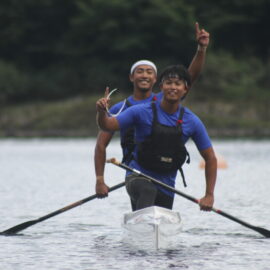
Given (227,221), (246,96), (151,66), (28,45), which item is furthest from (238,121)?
(151,66)

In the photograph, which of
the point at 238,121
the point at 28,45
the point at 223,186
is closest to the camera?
the point at 223,186

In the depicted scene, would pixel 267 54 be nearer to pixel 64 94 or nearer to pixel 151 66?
pixel 64 94

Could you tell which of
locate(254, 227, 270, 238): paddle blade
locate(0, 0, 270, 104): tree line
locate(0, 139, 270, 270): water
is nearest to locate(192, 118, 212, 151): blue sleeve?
locate(0, 139, 270, 270): water

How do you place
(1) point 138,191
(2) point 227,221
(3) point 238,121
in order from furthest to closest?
1. (3) point 238,121
2. (2) point 227,221
3. (1) point 138,191

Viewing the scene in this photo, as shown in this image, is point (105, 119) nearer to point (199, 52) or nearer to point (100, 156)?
point (100, 156)

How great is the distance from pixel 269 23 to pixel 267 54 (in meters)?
2.62

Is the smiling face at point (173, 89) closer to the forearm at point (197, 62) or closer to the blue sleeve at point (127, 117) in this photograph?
the blue sleeve at point (127, 117)

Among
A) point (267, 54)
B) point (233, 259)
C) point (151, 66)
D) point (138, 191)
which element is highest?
point (267, 54)

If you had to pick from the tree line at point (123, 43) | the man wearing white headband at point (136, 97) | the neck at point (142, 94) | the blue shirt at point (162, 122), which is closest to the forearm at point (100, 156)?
the man wearing white headband at point (136, 97)

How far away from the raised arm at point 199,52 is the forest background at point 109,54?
5535 centimetres

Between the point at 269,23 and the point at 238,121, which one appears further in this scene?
the point at 269,23

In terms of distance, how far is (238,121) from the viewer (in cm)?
6731

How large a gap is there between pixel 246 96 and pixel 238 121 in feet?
11.7

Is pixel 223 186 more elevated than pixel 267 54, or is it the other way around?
pixel 267 54
